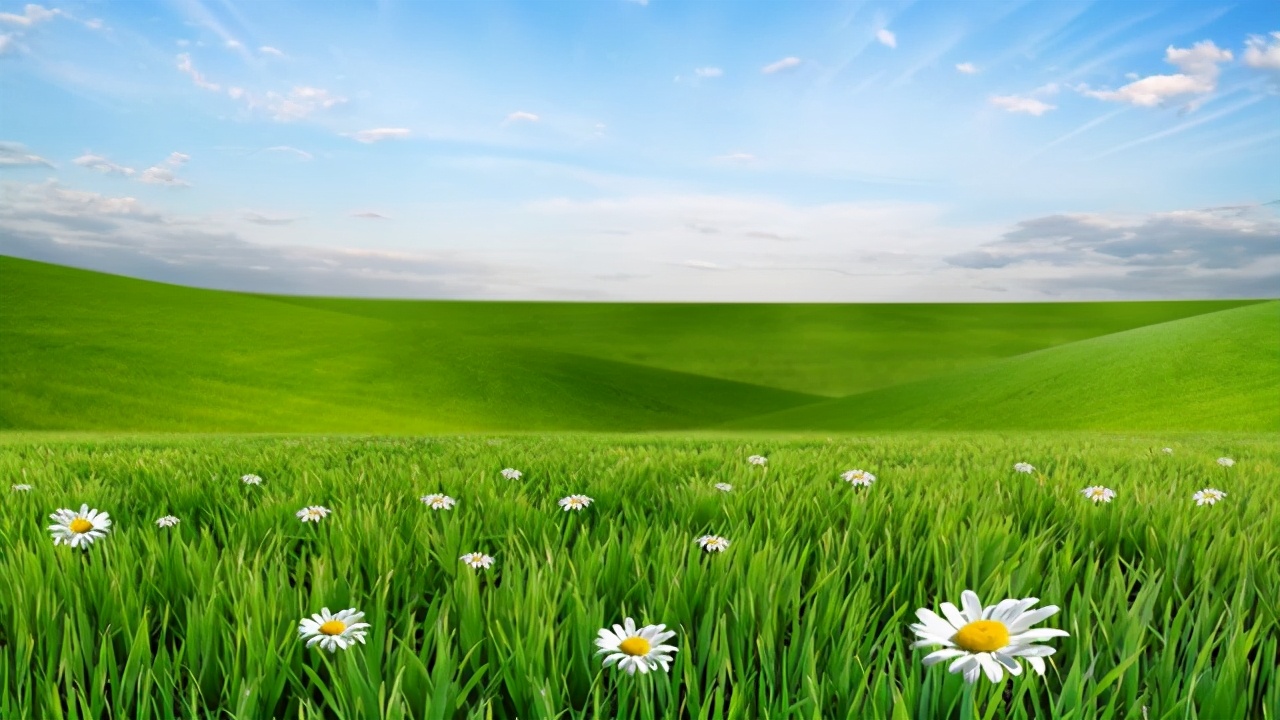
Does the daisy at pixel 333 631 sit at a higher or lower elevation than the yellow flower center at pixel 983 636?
lower

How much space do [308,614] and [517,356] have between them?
4841cm

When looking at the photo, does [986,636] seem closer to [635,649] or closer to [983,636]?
[983,636]

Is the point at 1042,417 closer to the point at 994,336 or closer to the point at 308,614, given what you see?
the point at 308,614

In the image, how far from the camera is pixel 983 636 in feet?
4.36

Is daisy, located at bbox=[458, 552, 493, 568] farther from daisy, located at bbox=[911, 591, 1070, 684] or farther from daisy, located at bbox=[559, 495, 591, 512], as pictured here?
daisy, located at bbox=[911, 591, 1070, 684]

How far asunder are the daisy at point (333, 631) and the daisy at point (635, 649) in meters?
0.50

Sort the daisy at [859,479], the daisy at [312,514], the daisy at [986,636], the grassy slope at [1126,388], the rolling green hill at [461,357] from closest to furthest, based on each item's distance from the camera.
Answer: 1. the daisy at [986,636]
2. the daisy at [312,514]
3. the daisy at [859,479]
4. the grassy slope at [1126,388]
5. the rolling green hill at [461,357]

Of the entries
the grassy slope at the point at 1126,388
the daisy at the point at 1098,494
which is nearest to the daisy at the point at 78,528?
the daisy at the point at 1098,494

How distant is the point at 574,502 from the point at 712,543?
1.00 m

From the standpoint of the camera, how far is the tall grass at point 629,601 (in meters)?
1.40

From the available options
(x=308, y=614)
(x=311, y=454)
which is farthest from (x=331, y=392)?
(x=308, y=614)

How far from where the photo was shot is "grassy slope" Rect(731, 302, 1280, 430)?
1055 inches

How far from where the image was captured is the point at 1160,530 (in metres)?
2.73

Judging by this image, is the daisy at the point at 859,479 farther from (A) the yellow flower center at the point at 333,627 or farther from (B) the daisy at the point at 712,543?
(A) the yellow flower center at the point at 333,627
